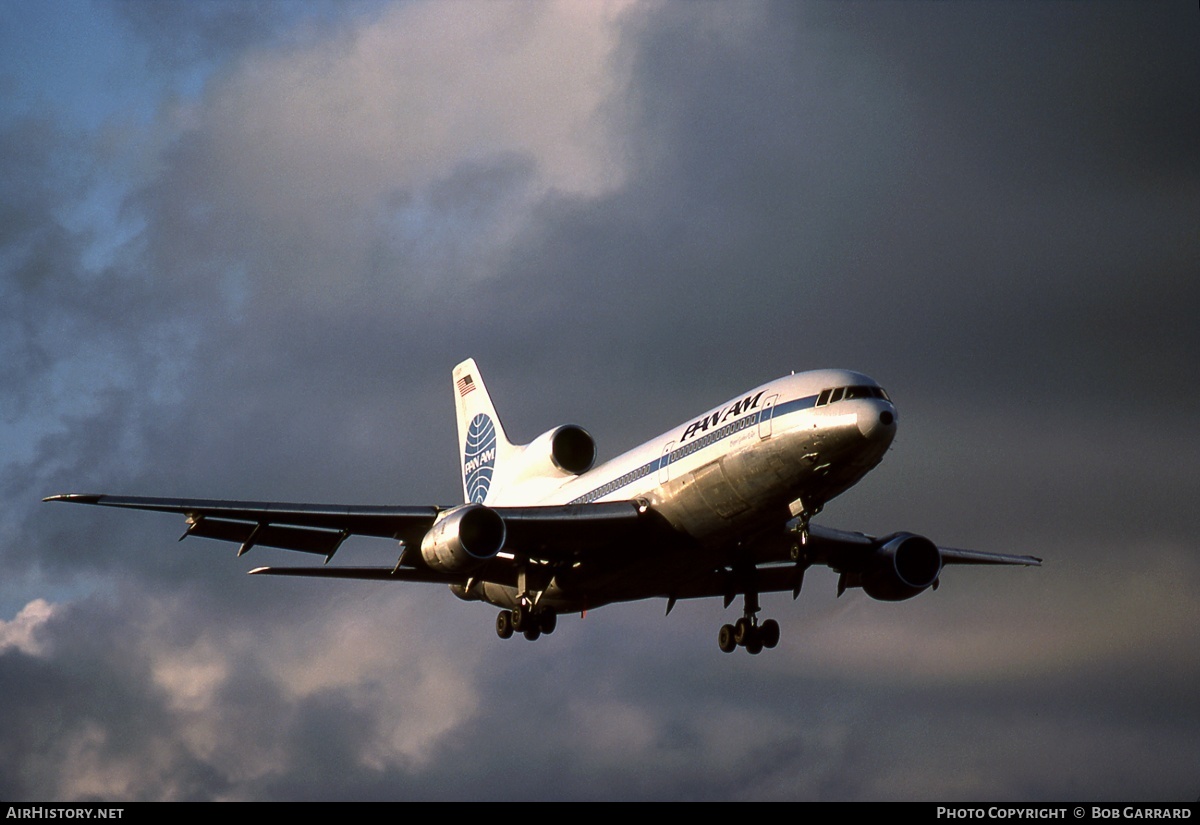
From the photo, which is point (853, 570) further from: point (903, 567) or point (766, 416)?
point (766, 416)

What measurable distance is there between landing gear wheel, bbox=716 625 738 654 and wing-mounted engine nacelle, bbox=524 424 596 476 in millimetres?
6701

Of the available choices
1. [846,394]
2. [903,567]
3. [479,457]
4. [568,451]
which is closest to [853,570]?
[903,567]

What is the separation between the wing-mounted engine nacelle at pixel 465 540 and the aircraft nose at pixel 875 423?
10435mm

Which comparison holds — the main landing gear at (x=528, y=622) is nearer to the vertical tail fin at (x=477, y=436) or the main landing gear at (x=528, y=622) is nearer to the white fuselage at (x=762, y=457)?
the white fuselage at (x=762, y=457)

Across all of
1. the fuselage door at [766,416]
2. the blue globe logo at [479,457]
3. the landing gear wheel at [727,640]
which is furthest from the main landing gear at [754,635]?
the blue globe logo at [479,457]

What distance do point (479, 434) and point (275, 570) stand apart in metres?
16.2

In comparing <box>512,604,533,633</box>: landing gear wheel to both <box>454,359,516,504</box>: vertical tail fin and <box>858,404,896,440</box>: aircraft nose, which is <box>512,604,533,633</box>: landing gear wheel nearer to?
<box>454,359,516,504</box>: vertical tail fin
